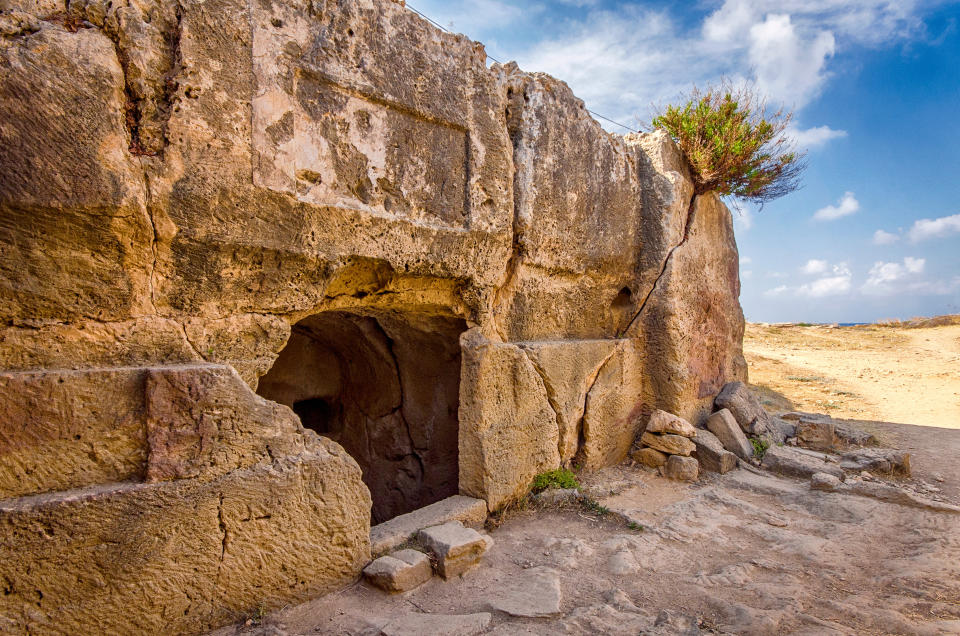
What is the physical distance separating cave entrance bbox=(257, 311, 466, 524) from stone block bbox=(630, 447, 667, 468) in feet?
5.64

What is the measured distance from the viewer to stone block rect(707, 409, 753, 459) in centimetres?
505

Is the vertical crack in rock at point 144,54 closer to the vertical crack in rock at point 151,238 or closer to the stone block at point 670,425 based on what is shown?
the vertical crack in rock at point 151,238

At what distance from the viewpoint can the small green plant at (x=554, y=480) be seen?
384 centimetres

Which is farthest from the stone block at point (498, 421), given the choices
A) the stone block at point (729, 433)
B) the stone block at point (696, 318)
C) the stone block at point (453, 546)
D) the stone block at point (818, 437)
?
the stone block at point (818, 437)

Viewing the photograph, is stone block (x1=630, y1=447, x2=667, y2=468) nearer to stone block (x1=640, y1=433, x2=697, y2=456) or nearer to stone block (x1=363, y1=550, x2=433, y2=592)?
stone block (x1=640, y1=433, x2=697, y2=456)

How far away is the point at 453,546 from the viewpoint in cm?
275

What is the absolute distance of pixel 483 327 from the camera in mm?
3645

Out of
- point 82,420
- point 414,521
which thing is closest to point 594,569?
point 414,521

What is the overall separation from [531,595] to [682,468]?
2.39 metres

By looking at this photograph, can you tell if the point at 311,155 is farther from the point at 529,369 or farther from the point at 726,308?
the point at 726,308

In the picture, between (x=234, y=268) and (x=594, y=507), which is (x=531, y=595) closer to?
(x=594, y=507)

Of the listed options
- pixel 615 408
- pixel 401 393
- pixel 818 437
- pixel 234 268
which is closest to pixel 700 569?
pixel 615 408

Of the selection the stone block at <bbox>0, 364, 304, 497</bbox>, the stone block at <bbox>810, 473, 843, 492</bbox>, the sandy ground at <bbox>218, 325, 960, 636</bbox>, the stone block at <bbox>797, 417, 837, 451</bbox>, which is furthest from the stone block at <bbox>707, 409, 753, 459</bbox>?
the stone block at <bbox>0, 364, 304, 497</bbox>

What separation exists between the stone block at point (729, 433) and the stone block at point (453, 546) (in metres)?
3.14
